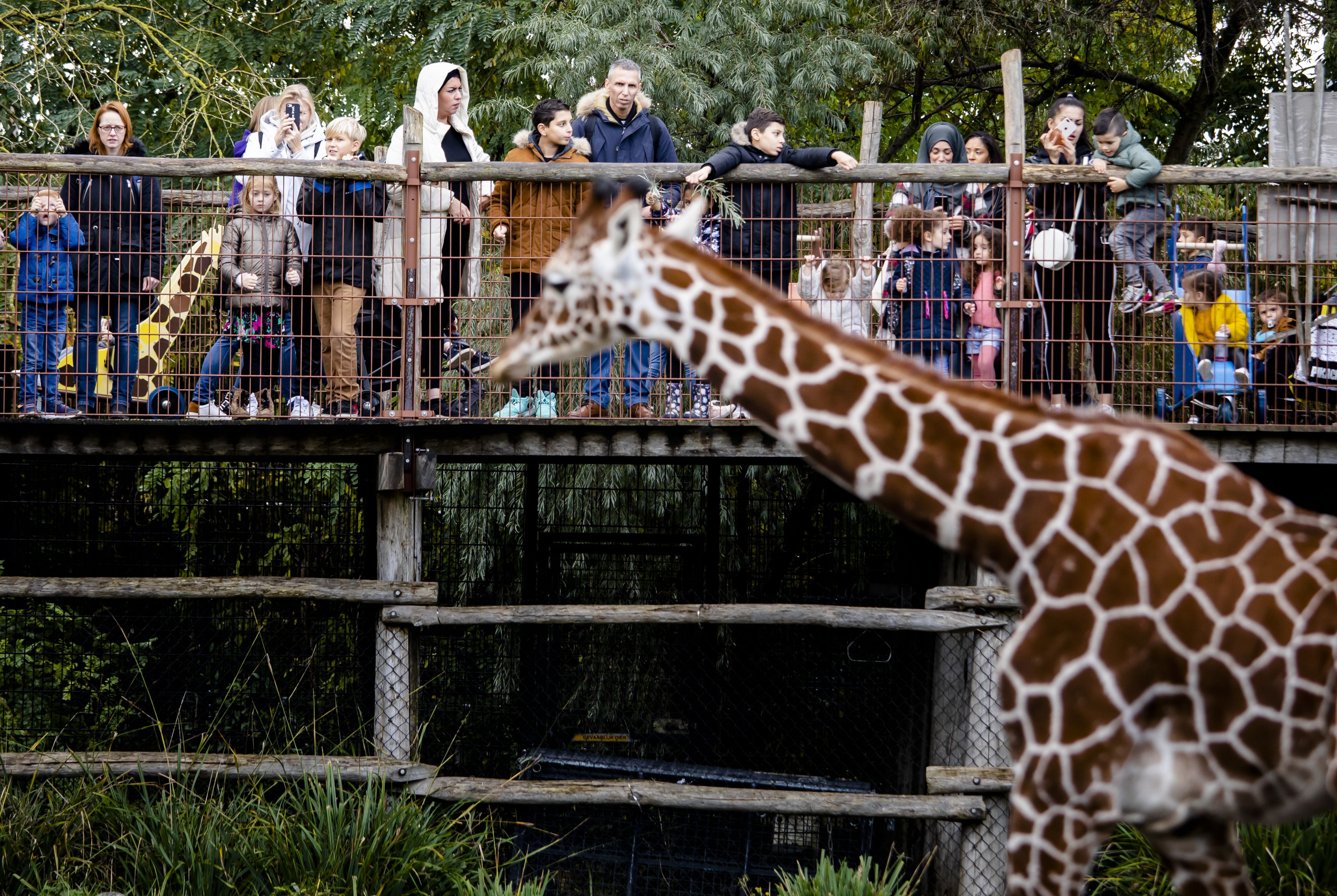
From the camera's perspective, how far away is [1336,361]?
6.92 m

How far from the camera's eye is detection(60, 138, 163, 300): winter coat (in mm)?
7000

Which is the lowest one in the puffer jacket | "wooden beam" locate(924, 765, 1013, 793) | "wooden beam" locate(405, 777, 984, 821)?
"wooden beam" locate(405, 777, 984, 821)

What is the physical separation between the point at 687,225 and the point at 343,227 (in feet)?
11.7

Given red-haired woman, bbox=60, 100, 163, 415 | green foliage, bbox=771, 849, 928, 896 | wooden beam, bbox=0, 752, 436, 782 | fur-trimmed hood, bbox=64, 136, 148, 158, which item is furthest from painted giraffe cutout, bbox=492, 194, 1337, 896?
fur-trimmed hood, bbox=64, 136, 148, 158

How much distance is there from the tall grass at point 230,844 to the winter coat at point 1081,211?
4214mm

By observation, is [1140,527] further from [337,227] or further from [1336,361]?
[337,227]

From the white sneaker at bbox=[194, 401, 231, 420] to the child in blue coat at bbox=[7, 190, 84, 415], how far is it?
63 cm

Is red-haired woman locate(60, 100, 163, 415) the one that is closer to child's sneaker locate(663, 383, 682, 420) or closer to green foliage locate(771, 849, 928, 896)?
child's sneaker locate(663, 383, 682, 420)

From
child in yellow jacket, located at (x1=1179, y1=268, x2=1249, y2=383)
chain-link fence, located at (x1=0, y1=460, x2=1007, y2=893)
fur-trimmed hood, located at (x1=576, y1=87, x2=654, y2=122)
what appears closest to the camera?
child in yellow jacket, located at (x1=1179, y1=268, x2=1249, y2=383)

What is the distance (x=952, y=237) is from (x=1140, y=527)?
3.64 meters

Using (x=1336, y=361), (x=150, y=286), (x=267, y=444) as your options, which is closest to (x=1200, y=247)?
(x=1336, y=361)

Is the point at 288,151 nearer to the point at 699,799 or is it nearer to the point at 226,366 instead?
the point at 226,366

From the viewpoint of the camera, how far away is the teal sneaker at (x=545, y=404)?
7.10 m

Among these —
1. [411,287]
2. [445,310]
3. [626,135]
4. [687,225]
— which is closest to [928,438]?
[687,225]
